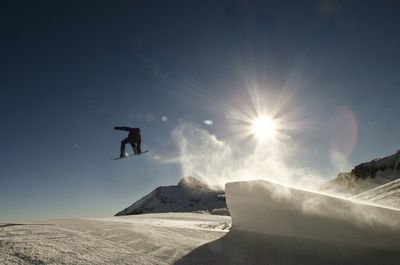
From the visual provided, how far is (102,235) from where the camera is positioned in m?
6.82

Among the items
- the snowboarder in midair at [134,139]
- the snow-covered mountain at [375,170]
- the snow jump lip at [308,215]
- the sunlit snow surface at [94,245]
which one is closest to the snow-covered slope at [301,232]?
the snow jump lip at [308,215]

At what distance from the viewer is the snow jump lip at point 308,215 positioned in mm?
5906

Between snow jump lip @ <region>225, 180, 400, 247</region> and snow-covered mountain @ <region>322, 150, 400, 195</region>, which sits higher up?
snow-covered mountain @ <region>322, 150, 400, 195</region>

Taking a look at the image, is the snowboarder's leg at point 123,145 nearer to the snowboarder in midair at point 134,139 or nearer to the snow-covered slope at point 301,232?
the snowboarder in midair at point 134,139

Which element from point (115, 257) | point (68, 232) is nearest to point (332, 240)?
point (115, 257)

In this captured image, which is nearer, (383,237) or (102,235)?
(383,237)

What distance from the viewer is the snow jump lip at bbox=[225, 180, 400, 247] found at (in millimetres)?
5906

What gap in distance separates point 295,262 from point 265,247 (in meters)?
0.85

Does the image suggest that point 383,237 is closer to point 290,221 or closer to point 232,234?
point 290,221

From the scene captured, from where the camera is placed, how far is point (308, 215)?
6742mm

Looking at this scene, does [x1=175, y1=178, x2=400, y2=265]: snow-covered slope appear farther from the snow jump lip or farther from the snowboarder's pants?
the snowboarder's pants

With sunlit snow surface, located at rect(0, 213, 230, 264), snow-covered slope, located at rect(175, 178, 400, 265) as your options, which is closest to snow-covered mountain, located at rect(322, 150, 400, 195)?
snow-covered slope, located at rect(175, 178, 400, 265)

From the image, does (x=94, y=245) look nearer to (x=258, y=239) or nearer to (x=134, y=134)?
(x=258, y=239)

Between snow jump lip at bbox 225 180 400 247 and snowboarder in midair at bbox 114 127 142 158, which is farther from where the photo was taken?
snowboarder in midair at bbox 114 127 142 158
